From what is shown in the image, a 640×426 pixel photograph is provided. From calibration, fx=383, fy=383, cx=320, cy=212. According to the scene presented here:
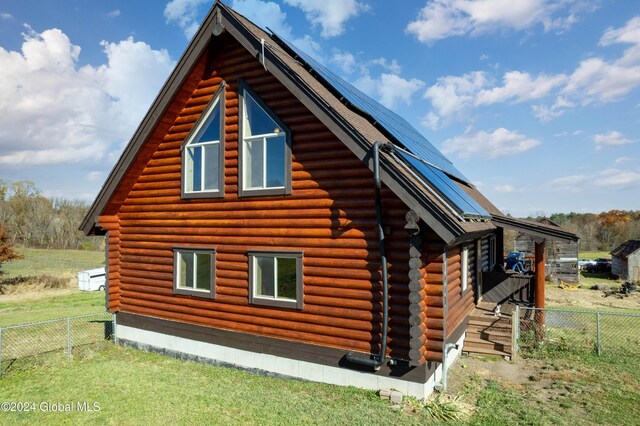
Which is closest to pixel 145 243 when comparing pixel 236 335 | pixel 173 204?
pixel 173 204

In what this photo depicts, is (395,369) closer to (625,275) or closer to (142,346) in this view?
(142,346)

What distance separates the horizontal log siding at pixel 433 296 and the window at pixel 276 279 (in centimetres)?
292

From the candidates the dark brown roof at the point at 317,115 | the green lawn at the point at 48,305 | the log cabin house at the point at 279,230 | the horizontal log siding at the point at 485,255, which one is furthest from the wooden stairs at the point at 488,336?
the green lawn at the point at 48,305

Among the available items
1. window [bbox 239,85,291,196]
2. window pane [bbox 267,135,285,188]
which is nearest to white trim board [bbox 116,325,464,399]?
window [bbox 239,85,291,196]

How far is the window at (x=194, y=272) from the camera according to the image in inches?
417

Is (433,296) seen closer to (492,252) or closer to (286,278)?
(286,278)

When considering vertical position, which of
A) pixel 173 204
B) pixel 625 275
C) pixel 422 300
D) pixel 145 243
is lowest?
pixel 625 275

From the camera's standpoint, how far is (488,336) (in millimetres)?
11305

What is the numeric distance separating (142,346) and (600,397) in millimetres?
12206

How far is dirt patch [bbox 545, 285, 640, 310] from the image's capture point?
23.0 metres

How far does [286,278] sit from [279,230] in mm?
1198

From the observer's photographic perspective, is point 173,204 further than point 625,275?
No

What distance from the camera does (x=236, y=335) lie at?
10125mm

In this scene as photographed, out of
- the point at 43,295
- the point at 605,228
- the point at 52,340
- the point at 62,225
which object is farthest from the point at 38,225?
the point at 605,228
